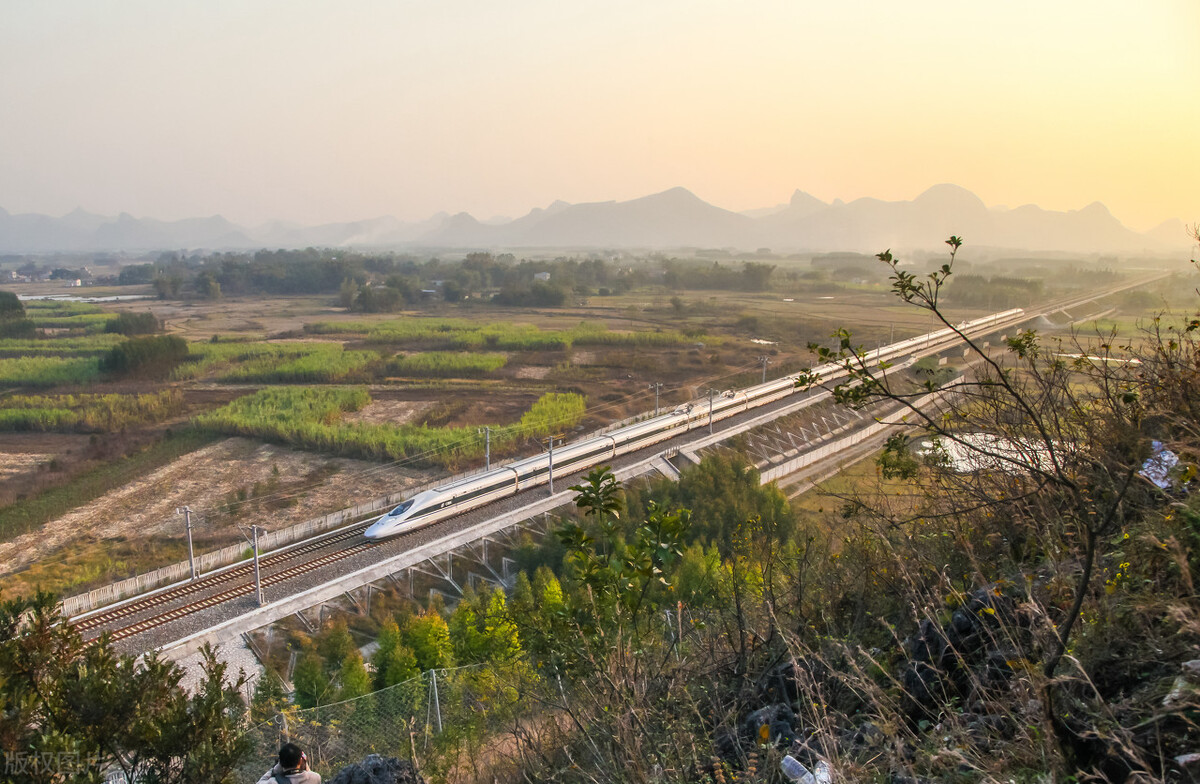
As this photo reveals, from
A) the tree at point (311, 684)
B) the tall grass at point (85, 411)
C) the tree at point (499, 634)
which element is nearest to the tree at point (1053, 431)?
the tree at point (499, 634)

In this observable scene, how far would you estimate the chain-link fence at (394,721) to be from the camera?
660 centimetres

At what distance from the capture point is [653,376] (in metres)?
37.8

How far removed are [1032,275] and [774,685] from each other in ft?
188

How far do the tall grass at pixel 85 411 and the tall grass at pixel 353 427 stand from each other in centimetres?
287

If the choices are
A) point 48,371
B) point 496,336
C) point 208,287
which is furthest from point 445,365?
point 208,287

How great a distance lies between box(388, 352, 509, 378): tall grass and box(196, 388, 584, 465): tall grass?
6.21 metres

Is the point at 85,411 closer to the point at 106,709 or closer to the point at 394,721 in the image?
the point at 394,721

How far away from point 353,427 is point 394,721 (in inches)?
834

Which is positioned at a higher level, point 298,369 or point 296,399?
point 298,369

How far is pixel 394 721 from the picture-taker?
24.9 ft

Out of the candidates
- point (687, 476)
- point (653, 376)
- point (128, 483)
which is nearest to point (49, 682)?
point (687, 476)

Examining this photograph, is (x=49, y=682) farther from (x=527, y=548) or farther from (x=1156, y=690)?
(x=527, y=548)

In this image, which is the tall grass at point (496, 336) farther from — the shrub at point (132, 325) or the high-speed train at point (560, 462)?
the high-speed train at point (560, 462)

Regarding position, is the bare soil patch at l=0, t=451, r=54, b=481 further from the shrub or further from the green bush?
the shrub
